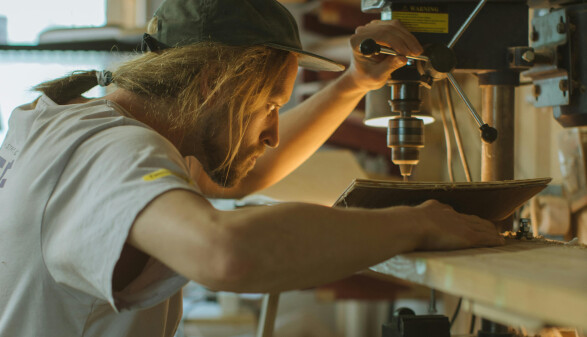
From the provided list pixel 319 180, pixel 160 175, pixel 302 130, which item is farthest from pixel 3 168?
pixel 319 180

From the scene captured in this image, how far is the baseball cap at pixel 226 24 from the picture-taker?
110 cm

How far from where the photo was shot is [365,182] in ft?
2.68

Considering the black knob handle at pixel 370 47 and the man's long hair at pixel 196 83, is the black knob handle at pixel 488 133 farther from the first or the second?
the man's long hair at pixel 196 83

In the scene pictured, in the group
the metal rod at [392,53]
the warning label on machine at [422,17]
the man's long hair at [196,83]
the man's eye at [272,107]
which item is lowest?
the man's eye at [272,107]

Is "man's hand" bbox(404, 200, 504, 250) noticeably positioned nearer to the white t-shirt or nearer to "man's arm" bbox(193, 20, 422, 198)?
the white t-shirt

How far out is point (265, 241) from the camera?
0.66 metres

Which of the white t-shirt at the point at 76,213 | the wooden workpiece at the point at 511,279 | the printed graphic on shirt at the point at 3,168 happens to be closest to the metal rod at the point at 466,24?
the wooden workpiece at the point at 511,279

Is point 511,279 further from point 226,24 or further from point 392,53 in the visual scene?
point 226,24

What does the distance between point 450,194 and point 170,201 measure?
403mm

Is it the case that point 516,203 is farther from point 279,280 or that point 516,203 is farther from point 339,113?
point 339,113

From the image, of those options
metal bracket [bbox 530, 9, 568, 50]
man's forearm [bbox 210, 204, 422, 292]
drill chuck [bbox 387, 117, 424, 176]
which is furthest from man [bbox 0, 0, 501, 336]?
metal bracket [bbox 530, 9, 568, 50]

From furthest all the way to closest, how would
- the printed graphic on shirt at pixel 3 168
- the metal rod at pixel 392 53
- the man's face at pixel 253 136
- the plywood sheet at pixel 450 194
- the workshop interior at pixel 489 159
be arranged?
the man's face at pixel 253 136 → the metal rod at pixel 392 53 → the printed graphic on shirt at pixel 3 168 → the plywood sheet at pixel 450 194 → the workshop interior at pixel 489 159

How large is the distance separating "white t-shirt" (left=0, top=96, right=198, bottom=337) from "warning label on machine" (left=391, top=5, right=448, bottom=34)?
1.78 ft

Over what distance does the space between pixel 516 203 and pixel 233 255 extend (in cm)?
53
